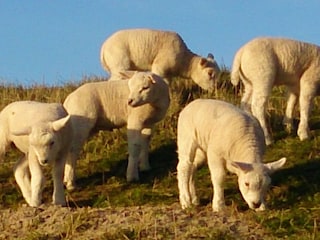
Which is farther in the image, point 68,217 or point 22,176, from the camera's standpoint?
point 22,176

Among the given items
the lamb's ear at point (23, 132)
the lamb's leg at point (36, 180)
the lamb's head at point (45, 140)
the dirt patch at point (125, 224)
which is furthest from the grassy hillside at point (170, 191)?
the lamb's ear at point (23, 132)

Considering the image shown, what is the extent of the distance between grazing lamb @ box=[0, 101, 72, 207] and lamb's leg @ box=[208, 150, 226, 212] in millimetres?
1969

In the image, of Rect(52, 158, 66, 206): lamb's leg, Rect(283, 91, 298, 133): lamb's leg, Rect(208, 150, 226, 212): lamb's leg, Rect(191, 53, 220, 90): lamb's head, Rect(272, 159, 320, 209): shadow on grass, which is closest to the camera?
Rect(208, 150, 226, 212): lamb's leg

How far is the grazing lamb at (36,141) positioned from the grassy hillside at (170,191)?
0.38 m

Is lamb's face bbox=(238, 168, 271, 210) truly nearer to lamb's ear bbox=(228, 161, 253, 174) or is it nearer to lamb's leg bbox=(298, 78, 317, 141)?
lamb's ear bbox=(228, 161, 253, 174)

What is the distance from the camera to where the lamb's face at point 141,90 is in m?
14.5

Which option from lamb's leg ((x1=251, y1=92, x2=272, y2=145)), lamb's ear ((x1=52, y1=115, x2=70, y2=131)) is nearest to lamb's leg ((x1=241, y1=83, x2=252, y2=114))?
lamb's leg ((x1=251, y1=92, x2=272, y2=145))

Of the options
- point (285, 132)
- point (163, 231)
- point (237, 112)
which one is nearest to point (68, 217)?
point (163, 231)

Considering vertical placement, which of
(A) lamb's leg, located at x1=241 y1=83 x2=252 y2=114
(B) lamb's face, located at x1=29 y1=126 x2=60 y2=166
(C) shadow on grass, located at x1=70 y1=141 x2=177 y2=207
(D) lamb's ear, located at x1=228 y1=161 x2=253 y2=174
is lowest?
(C) shadow on grass, located at x1=70 y1=141 x2=177 y2=207

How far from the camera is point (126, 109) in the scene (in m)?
14.8

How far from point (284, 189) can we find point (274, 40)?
346 cm

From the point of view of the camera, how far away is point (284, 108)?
17266mm

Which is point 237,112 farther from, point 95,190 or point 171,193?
point 95,190

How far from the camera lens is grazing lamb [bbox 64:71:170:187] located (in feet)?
47.6
